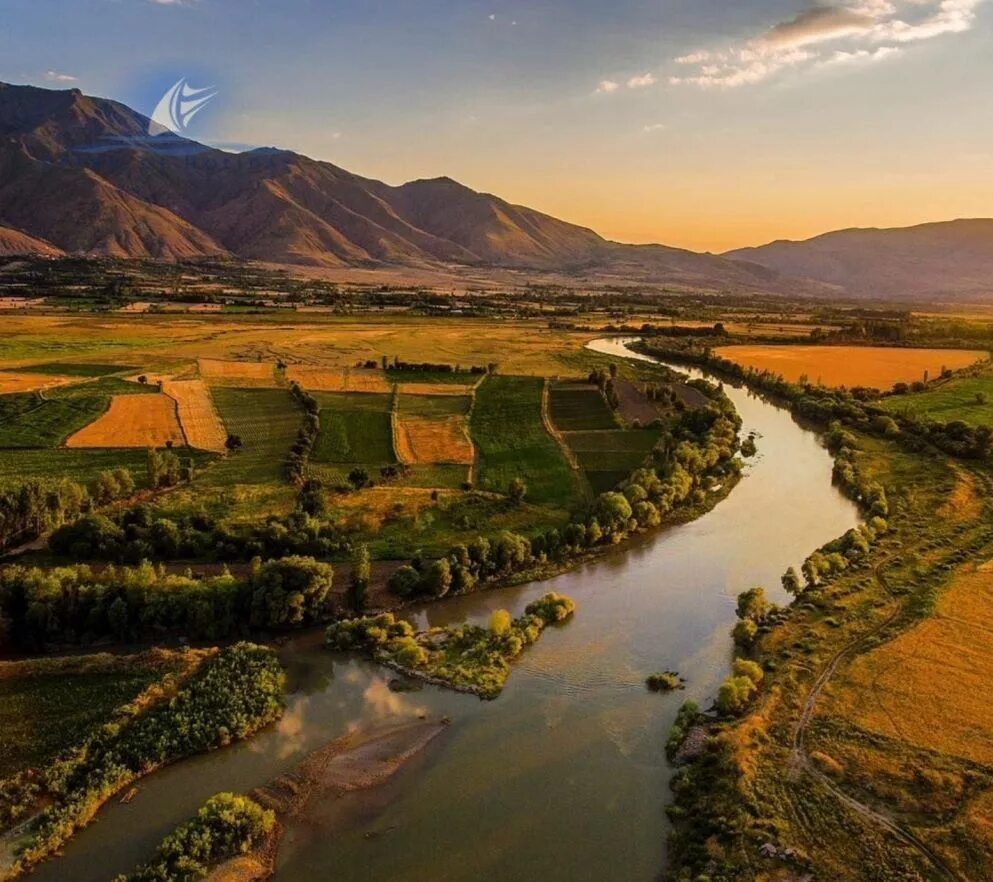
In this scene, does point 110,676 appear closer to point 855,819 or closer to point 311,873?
point 311,873

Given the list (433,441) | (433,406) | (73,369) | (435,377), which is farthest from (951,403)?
(73,369)

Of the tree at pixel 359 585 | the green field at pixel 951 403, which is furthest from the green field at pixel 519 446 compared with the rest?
the green field at pixel 951 403

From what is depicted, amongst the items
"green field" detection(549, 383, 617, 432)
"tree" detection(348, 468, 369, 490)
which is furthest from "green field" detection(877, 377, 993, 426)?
"tree" detection(348, 468, 369, 490)

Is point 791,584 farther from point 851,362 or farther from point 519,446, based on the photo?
point 851,362

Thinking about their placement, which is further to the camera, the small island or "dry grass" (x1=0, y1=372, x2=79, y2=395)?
"dry grass" (x1=0, y1=372, x2=79, y2=395)

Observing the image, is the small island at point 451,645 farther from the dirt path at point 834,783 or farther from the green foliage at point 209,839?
the dirt path at point 834,783

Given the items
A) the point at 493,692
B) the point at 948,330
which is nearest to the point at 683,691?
the point at 493,692

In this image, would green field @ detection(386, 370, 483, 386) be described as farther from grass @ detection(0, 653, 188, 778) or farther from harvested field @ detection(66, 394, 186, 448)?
grass @ detection(0, 653, 188, 778)
